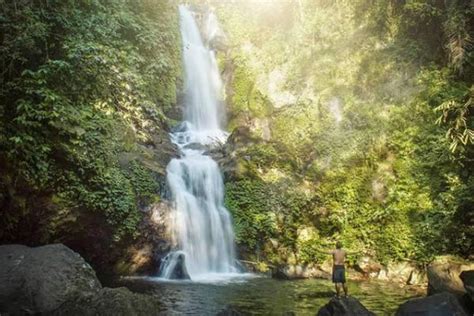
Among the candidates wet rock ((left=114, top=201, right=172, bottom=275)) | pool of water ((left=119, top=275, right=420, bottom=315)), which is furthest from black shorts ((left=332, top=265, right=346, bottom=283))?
wet rock ((left=114, top=201, right=172, bottom=275))

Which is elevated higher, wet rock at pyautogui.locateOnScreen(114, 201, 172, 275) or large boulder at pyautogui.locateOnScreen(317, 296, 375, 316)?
wet rock at pyautogui.locateOnScreen(114, 201, 172, 275)

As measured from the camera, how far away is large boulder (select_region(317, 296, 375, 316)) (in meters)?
8.86

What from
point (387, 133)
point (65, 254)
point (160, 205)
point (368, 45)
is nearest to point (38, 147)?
point (65, 254)

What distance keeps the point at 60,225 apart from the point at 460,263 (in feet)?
36.6

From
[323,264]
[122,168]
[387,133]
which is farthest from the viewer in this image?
[387,133]

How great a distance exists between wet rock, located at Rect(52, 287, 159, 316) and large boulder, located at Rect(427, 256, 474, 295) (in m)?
7.62

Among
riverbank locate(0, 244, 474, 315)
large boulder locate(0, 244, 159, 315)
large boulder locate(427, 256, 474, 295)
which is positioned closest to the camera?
large boulder locate(0, 244, 159, 315)

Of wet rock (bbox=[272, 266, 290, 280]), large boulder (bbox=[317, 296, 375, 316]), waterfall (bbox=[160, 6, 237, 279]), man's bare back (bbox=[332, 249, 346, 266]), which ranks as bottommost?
large boulder (bbox=[317, 296, 375, 316])

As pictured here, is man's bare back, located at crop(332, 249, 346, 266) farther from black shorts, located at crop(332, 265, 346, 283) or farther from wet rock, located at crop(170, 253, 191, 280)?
wet rock, located at crop(170, 253, 191, 280)

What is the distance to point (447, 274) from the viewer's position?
11727 millimetres

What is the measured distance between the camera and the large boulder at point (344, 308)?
29.1 ft

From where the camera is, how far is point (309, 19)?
23891 millimetres

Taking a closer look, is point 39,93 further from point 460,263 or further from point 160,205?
point 460,263

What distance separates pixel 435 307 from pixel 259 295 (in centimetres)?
474
